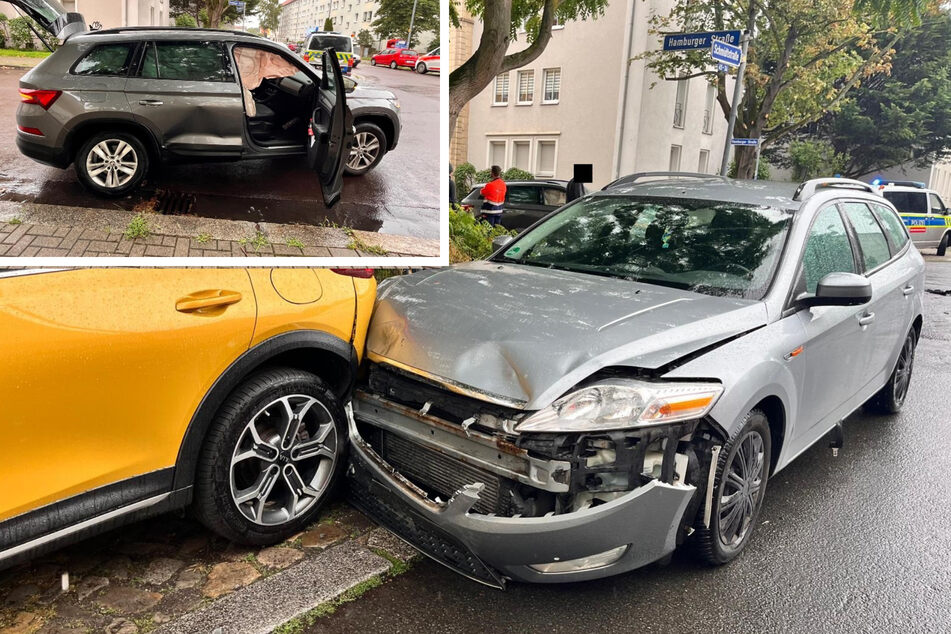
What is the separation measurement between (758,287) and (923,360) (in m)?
5.15

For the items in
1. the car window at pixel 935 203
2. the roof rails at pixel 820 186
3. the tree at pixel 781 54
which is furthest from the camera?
the tree at pixel 781 54

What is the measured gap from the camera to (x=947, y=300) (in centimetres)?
1241

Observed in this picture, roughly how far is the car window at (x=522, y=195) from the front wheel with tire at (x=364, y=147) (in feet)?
41.1

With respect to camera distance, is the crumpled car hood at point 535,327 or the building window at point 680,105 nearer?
the crumpled car hood at point 535,327

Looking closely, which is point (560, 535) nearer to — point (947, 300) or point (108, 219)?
point (108, 219)

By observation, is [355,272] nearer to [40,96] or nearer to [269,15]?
[269,15]

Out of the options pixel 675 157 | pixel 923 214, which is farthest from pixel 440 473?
pixel 675 157

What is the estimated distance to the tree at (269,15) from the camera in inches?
69.1

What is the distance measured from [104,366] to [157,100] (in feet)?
4.00

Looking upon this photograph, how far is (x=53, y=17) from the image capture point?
149cm

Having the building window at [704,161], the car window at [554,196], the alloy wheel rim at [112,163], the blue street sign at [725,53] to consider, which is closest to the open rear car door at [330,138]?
the alloy wheel rim at [112,163]

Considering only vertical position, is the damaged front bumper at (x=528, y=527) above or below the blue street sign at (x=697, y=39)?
below

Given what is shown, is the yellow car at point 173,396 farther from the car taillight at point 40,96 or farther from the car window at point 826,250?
the car window at point 826,250

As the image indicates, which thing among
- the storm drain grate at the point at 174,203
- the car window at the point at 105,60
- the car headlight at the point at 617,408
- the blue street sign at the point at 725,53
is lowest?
the car headlight at the point at 617,408
